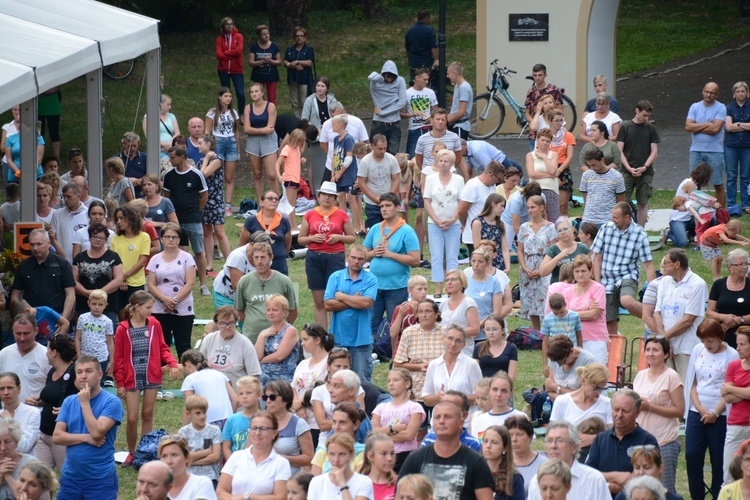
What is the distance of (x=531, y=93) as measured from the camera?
1994 centimetres

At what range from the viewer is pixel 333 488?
27.1 ft

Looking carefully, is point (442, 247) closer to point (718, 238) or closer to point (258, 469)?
point (718, 238)

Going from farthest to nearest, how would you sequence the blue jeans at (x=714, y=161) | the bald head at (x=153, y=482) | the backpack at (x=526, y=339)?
the blue jeans at (x=714, y=161)
the backpack at (x=526, y=339)
the bald head at (x=153, y=482)

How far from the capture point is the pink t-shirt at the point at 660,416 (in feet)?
32.0

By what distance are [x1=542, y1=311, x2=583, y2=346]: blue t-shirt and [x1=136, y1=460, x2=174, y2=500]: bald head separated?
434 cm

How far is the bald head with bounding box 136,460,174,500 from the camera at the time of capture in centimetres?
786

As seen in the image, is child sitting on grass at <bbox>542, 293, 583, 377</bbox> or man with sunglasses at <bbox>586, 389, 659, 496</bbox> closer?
man with sunglasses at <bbox>586, 389, 659, 496</bbox>

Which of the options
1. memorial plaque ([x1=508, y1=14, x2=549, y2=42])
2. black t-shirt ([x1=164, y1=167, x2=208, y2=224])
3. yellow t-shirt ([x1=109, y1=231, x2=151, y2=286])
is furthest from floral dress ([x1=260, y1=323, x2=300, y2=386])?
memorial plaque ([x1=508, y1=14, x2=549, y2=42])

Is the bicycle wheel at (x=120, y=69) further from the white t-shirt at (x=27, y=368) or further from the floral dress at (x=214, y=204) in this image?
the white t-shirt at (x=27, y=368)

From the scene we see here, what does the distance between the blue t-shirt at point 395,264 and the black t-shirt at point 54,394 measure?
3735 mm

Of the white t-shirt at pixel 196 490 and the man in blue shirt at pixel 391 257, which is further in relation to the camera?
the man in blue shirt at pixel 391 257

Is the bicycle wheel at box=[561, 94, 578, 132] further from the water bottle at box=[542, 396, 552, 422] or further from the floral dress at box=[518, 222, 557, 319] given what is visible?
the water bottle at box=[542, 396, 552, 422]

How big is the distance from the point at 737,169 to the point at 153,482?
41.8 feet

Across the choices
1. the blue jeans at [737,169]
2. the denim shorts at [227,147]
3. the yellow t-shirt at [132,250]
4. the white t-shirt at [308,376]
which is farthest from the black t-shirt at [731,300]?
the denim shorts at [227,147]
